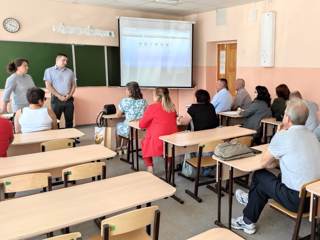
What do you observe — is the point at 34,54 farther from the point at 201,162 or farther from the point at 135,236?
the point at 135,236

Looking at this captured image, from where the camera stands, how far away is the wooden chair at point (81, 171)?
2.37 m

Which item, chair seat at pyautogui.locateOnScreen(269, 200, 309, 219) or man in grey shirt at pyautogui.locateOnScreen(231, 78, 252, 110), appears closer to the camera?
chair seat at pyautogui.locateOnScreen(269, 200, 309, 219)

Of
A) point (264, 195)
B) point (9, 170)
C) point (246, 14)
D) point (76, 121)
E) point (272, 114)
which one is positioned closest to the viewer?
point (9, 170)

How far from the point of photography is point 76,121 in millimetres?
7145

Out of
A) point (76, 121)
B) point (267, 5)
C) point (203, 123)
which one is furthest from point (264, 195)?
point (76, 121)

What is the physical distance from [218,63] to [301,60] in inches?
97.1

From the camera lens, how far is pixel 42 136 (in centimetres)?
358

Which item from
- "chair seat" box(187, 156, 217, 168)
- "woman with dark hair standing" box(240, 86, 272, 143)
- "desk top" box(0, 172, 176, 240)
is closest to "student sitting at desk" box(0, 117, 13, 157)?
"desk top" box(0, 172, 176, 240)

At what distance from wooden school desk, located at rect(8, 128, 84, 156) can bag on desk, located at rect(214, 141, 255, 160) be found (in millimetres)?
1818

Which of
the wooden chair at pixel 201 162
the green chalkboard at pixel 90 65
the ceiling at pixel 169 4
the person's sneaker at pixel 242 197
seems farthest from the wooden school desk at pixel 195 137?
the green chalkboard at pixel 90 65

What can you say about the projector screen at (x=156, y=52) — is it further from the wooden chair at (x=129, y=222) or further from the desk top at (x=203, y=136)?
the wooden chair at (x=129, y=222)

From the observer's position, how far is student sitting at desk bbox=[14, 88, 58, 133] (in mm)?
3629

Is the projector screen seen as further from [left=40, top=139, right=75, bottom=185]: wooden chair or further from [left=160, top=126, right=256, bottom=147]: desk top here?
[left=40, top=139, right=75, bottom=185]: wooden chair

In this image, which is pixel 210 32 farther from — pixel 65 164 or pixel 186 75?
pixel 65 164
